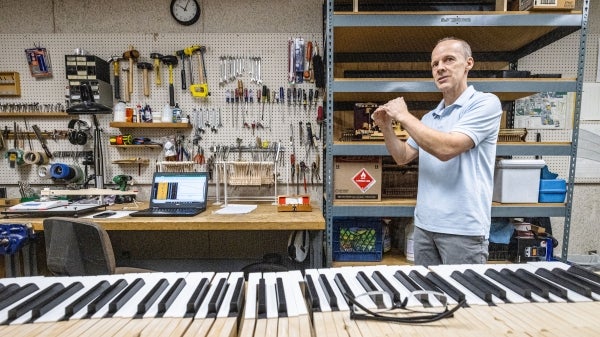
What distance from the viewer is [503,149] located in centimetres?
204

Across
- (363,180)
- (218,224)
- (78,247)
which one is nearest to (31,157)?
(78,247)

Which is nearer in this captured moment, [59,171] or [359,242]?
[359,242]

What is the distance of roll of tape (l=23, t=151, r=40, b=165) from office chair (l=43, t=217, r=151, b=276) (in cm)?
137

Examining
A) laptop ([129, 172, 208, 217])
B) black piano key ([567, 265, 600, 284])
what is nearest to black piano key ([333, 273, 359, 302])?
black piano key ([567, 265, 600, 284])

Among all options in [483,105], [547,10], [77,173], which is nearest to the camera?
[483,105]

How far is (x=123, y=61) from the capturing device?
2703 mm

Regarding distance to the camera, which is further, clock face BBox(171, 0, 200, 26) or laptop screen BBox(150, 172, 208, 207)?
clock face BBox(171, 0, 200, 26)

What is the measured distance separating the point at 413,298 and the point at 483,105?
3.31 feet

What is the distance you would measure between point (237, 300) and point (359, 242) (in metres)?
1.62

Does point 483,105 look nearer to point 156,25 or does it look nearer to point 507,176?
point 507,176

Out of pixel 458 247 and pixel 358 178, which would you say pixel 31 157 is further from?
pixel 458 247

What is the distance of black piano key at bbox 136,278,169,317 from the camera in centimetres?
67

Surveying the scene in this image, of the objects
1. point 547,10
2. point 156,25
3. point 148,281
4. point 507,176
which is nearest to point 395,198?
point 507,176

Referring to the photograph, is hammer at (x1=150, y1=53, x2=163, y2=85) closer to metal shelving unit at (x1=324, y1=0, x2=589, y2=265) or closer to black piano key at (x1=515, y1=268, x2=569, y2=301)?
metal shelving unit at (x1=324, y1=0, x2=589, y2=265)
